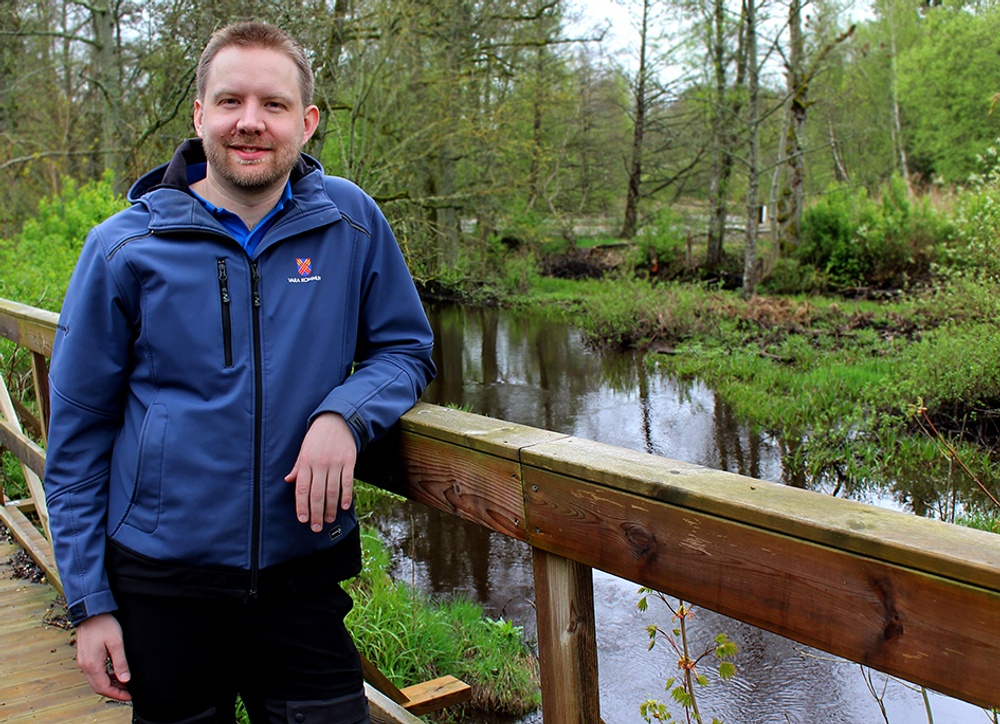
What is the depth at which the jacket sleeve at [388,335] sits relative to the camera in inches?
73.4

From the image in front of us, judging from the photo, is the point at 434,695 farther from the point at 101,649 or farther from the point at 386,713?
the point at 101,649

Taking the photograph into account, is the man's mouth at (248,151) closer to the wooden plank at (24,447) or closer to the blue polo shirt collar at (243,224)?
the blue polo shirt collar at (243,224)

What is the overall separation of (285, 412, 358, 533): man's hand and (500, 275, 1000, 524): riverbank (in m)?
3.54

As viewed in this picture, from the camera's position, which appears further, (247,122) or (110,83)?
(110,83)

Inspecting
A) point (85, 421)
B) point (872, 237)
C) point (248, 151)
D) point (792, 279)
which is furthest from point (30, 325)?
point (872, 237)

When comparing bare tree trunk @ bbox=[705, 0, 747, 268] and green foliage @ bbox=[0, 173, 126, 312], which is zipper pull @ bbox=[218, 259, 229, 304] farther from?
bare tree trunk @ bbox=[705, 0, 747, 268]

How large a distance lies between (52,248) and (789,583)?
34.0 ft

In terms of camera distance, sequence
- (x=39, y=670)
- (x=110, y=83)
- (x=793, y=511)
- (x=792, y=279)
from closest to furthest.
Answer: (x=793, y=511) → (x=39, y=670) → (x=110, y=83) → (x=792, y=279)

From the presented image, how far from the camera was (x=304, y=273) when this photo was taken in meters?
1.80

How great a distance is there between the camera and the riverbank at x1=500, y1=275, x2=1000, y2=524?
337 inches

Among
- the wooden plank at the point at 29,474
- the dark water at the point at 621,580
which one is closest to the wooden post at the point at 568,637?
the dark water at the point at 621,580

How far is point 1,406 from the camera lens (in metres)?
4.44

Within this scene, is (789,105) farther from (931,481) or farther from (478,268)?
(931,481)

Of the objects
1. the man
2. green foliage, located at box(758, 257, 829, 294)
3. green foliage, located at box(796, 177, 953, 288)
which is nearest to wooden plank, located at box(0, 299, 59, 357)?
the man
